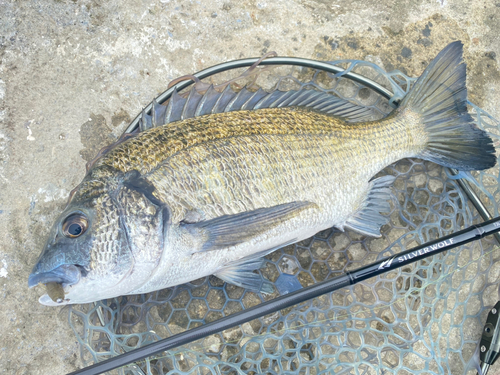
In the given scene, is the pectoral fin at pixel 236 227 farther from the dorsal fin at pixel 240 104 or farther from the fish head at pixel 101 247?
the dorsal fin at pixel 240 104

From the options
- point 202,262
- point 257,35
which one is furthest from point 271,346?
point 257,35

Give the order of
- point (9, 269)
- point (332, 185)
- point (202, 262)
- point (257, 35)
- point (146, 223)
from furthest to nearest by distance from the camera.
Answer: point (257, 35)
point (9, 269)
point (332, 185)
point (202, 262)
point (146, 223)

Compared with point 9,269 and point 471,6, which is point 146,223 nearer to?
point 9,269

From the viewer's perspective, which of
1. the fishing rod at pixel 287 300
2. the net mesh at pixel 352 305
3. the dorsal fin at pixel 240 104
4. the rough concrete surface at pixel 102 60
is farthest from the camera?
the rough concrete surface at pixel 102 60

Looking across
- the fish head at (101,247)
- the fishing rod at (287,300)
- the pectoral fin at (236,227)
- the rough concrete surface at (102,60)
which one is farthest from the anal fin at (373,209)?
the fish head at (101,247)

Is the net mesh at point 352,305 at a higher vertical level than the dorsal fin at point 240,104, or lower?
lower

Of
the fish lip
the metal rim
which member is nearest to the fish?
the fish lip
